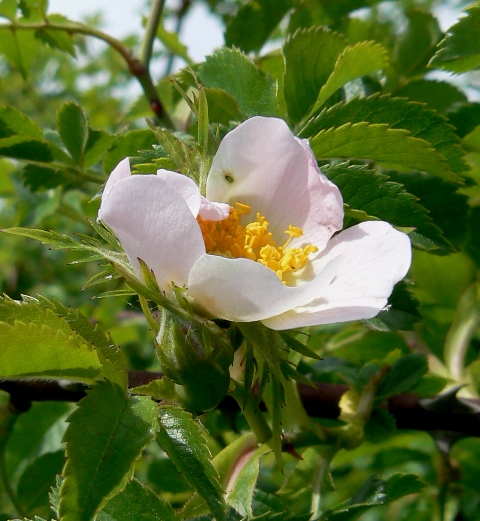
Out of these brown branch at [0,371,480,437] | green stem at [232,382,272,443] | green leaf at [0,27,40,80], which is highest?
green leaf at [0,27,40,80]

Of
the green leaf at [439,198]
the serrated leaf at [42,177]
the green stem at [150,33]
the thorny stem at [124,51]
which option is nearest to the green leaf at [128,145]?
the serrated leaf at [42,177]

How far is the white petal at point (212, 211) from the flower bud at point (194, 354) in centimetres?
14

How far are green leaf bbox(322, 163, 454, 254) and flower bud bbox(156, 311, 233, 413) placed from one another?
315mm

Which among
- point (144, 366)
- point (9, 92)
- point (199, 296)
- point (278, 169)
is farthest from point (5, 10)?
A: point (9, 92)

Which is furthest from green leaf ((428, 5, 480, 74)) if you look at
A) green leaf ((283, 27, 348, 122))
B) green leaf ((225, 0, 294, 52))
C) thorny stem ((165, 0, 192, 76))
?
thorny stem ((165, 0, 192, 76))

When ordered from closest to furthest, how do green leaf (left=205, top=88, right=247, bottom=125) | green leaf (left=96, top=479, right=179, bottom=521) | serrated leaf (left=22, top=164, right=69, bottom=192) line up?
green leaf (left=96, top=479, right=179, bottom=521) → green leaf (left=205, top=88, right=247, bottom=125) → serrated leaf (left=22, top=164, right=69, bottom=192)

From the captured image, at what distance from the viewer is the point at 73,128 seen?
4.23 ft

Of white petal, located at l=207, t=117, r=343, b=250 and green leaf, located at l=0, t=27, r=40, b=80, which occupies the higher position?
green leaf, located at l=0, t=27, r=40, b=80

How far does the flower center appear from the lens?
90 cm

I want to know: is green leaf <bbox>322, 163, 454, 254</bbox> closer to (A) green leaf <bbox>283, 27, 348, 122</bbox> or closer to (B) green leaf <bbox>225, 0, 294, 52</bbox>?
(A) green leaf <bbox>283, 27, 348, 122</bbox>

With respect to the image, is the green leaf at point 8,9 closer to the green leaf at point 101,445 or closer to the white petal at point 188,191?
the white petal at point 188,191

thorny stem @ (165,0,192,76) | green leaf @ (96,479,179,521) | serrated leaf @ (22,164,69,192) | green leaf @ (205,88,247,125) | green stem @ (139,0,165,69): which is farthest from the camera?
thorny stem @ (165,0,192,76)

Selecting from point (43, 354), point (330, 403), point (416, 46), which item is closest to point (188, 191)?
point (43, 354)

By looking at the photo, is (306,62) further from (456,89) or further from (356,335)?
(356,335)
